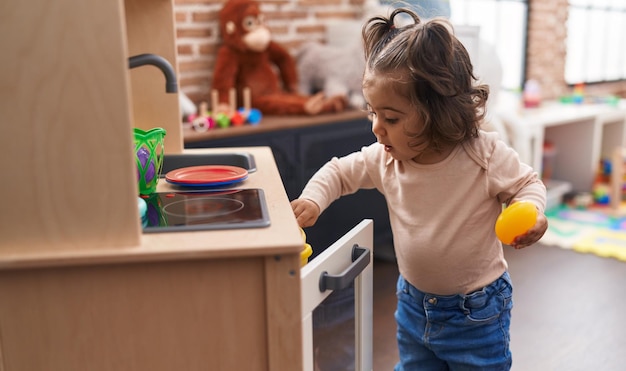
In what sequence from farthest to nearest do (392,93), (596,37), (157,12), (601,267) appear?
(596,37) < (601,267) < (157,12) < (392,93)

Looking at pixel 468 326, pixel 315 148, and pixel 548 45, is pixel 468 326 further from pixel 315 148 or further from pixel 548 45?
pixel 548 45

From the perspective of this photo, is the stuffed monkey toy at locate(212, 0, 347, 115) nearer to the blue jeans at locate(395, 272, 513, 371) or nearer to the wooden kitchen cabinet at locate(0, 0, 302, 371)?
the blue jeans at locate(395, 272, 513, 371)

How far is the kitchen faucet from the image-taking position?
3.37 ft

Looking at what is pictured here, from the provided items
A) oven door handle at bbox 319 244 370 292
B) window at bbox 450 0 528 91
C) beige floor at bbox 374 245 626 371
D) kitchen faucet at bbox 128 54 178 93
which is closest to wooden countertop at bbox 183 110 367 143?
beige floor at bbox 374 245 626 371

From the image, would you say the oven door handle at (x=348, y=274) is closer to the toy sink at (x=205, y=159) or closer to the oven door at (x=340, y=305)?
the oven door at (x=340, y=305)

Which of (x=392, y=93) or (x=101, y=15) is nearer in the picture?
(x=101, y=15)

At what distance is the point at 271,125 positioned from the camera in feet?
7.32

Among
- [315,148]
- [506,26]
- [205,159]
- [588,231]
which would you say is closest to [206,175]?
[205,159]

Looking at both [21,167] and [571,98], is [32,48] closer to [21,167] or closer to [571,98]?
[21,167]

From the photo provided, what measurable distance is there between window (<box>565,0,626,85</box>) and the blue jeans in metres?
3.88

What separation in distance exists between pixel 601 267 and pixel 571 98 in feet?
5.79

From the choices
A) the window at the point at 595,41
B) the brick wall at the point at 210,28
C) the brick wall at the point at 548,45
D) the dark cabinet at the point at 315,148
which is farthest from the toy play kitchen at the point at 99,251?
the window at the point at 595,41

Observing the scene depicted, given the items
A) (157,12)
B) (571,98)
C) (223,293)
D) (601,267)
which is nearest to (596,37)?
(571,98)

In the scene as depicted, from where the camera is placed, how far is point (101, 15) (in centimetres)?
73
